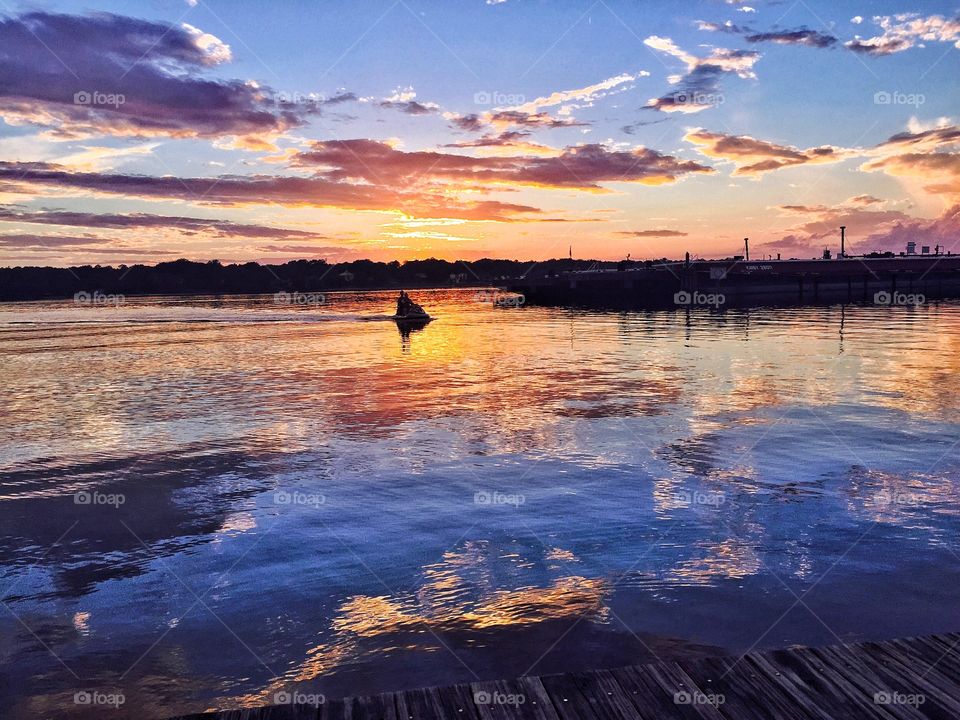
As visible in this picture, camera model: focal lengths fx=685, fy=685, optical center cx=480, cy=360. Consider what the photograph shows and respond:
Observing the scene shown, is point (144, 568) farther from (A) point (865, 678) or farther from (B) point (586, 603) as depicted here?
(A) point (865, 678)

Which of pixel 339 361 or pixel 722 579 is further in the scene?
pixel 339 361

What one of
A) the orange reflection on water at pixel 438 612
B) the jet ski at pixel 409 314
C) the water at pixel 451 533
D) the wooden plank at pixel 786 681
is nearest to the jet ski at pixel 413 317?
the jet ski at pixel 409 314

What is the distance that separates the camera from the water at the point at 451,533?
319 inches

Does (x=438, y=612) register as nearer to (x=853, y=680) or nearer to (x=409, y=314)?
(x=853, y=680)

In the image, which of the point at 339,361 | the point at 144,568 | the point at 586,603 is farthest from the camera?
the point at 339,361

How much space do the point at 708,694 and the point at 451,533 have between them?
627 cm

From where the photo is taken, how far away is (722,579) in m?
9.77

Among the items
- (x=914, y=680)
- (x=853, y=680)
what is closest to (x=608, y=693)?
(x=853, y=680)

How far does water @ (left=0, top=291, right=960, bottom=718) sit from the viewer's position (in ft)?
26.6

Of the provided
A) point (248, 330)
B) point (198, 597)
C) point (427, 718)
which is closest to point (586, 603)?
point (427, 718)

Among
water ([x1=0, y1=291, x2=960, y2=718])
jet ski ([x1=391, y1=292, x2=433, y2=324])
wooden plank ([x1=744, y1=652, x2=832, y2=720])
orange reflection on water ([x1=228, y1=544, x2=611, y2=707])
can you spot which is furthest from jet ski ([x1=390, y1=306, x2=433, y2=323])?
wooden plank ([x1=744, y1=652, x2=832, y2=720])

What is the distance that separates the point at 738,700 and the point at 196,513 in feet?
35.3

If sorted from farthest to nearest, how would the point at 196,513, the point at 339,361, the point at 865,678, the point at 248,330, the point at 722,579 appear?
the point at 248,330
the point at 339,361
the point at 196,513
the point at 722,579
the point at 865,678

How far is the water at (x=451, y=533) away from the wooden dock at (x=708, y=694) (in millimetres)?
1293
